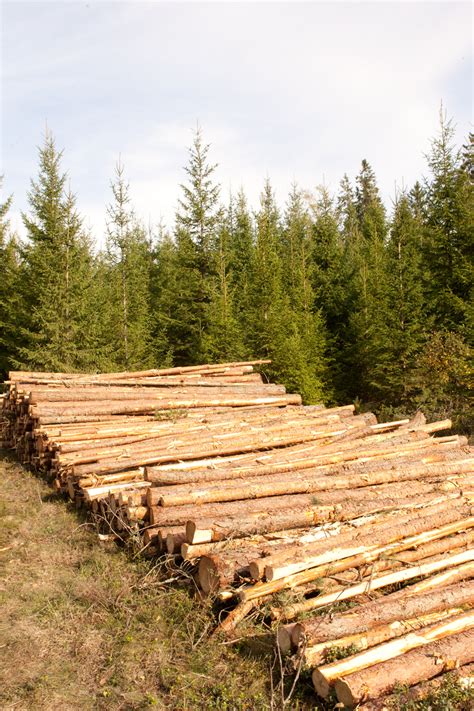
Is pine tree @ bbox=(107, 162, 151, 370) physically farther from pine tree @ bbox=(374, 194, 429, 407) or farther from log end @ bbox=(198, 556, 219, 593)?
log end @ bbox=(198, 556, 219, 593)

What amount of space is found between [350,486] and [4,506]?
17.0 ft

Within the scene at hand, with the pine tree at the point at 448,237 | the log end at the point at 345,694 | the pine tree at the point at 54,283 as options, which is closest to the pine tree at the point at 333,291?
the pine tree at the point at 448,237

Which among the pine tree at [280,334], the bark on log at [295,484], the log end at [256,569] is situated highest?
the pine tree at [280,334]

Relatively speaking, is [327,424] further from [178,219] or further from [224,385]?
[178,219]

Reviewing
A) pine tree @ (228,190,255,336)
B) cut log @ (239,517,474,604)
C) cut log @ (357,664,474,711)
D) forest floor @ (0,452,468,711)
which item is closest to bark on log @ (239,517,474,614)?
cut log @ (239,517,474,604)

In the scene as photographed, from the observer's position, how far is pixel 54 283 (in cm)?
2000

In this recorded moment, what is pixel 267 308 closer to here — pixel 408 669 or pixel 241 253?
pixel 241 253

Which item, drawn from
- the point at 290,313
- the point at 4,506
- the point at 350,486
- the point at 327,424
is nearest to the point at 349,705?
the point at 350,486

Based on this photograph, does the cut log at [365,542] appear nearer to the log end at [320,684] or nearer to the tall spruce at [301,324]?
the log end at [320,684]

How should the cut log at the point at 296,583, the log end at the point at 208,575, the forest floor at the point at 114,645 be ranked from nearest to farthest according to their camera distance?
the forest floor at the point at 114,645, the cut log at the point at 296,583, the log end at the point at 208,575

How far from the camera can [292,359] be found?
19969mm

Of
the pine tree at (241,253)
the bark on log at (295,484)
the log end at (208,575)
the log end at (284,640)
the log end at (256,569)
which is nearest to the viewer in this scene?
the log end at (284,640)

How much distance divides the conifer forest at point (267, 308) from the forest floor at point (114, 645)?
40.8 feet

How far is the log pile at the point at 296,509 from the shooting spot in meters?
4.60
